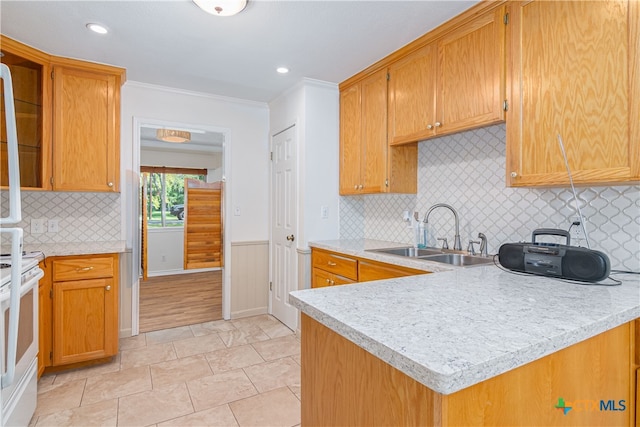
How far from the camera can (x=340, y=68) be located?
2889mm

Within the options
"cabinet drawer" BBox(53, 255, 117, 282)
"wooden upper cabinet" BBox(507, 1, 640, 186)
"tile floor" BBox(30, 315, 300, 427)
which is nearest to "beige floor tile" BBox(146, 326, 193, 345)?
"tile floor" BBox(30, 315, 300, 427)

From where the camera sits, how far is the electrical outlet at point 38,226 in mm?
2818

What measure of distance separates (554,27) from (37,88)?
3.40m

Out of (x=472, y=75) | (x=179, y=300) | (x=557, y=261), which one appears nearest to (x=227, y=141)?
(x=179, y=300)

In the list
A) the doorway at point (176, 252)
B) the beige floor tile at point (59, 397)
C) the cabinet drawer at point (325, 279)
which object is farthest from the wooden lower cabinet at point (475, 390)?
the doorway at point (176, 252)

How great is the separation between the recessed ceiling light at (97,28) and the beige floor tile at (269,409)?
2.51m

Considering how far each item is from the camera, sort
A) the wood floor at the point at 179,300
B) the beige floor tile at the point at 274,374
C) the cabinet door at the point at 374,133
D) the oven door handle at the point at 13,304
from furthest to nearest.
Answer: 1. the wood floor at the point at 179,300
2. the cabinet door at the point at 374,133
3. the beige floor tile at the point at 274,374
4. the oven door handle at the point at 13,304

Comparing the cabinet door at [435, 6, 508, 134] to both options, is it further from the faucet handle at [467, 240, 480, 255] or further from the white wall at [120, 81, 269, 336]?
the white wall at [120, 81, 269, 336]

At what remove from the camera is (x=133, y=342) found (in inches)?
119

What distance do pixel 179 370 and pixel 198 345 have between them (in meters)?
0.45

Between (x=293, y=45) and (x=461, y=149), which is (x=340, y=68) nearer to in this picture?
(x=293, y=45)

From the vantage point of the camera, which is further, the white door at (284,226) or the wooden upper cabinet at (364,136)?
the white door at (284,226)

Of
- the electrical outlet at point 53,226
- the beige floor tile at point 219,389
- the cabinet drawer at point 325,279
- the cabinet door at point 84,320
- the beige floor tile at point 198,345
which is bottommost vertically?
the beige floor tile at point 219,389

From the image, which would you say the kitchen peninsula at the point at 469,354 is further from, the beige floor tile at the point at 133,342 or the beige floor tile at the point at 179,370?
the beige floor tile at the point at 133,342
